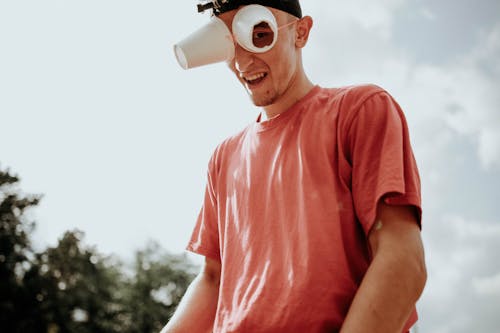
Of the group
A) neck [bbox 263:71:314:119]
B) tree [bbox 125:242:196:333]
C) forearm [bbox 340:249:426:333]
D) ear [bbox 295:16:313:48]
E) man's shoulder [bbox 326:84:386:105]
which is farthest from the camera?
tree [bbox 125:242:196:333]

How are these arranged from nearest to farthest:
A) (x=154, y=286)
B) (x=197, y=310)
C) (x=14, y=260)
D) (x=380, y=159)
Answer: (x=380, y=159) → (x=197, y=310) → (x=14, y=260) → (x=154, y=286)

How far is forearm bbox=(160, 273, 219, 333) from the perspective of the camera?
217 cm

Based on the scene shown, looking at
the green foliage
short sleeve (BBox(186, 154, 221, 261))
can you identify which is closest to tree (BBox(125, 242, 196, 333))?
the green foliage

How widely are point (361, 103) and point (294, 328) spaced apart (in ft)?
2.49

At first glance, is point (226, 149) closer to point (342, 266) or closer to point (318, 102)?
point (318, 102)

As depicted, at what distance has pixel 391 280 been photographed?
1.47 m

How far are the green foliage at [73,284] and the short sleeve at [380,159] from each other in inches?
1434

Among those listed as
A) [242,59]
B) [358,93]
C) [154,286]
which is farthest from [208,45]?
[154,286]

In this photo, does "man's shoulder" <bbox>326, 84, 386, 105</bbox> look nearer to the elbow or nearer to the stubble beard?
the stubble beard

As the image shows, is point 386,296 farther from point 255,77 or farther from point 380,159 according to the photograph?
point 255,77

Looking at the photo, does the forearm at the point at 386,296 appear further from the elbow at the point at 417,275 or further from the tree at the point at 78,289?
the tree at the point at 78,289

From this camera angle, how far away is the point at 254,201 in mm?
1931

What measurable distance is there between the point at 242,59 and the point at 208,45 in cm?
15

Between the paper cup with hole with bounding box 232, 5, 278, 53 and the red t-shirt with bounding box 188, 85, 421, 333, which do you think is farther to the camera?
the paper cup with hole with bounding box 232, 5, 278, 53
